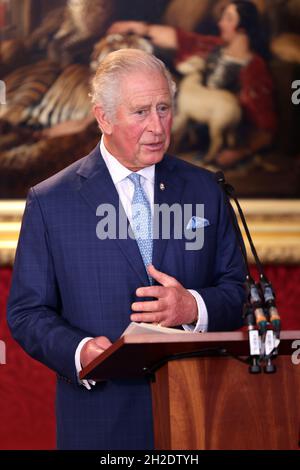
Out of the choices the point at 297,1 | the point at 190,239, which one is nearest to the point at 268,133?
the point at 297,1

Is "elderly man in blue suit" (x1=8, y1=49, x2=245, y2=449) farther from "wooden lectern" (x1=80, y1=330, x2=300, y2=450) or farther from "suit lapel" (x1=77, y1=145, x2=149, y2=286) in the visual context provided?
"wooden lectern" (x1=80, y1=330, x2=300, y2=450)

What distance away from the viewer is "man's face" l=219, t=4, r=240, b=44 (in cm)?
558

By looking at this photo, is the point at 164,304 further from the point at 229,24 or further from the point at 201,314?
the point at 229,24

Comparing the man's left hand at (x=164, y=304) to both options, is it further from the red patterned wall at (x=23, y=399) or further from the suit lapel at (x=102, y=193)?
the red patterned wall at (x=23, y=399)

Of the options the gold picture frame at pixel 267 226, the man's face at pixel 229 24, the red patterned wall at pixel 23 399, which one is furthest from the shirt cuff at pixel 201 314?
the man's face at pixel 229 24

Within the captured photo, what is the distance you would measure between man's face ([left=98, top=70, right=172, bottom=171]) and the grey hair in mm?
23

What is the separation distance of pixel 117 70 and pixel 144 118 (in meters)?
0.21

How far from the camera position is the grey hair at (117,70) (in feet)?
12.4

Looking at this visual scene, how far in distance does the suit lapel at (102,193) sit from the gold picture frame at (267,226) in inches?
58.5

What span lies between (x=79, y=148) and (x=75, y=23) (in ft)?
2.21

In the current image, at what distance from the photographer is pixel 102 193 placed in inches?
149

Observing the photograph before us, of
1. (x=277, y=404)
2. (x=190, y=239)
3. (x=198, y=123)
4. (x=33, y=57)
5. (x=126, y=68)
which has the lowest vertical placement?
(x=277, y=404)

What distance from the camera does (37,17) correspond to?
18.0 feet

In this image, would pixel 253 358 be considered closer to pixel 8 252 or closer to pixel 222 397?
pixel 222 397
